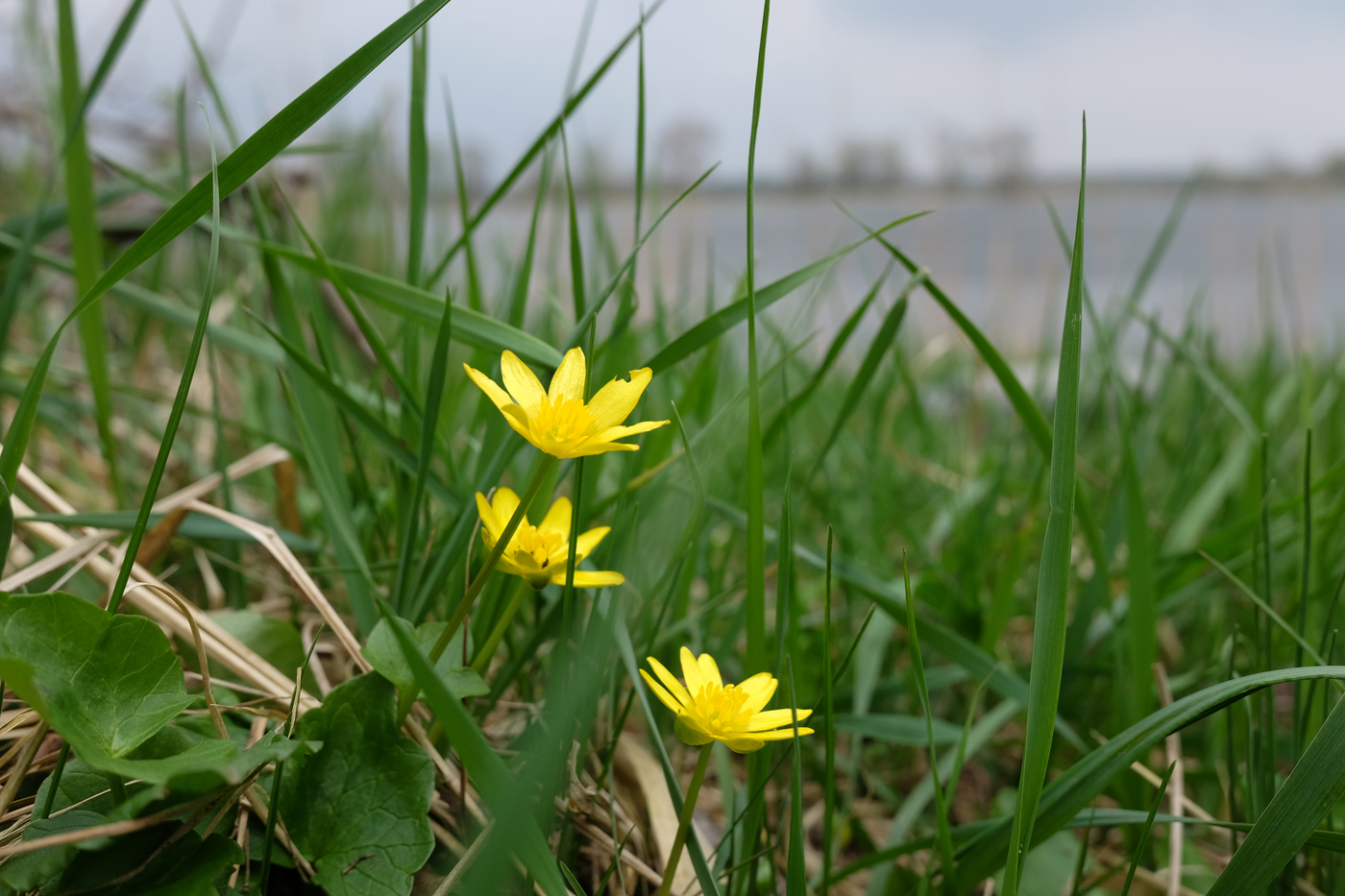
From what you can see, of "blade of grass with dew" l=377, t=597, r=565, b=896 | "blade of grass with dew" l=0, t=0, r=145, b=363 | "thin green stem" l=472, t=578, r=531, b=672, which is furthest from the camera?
"blade of grass with dew" l=0, t=0, r=145, b=363

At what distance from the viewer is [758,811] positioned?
42 cm

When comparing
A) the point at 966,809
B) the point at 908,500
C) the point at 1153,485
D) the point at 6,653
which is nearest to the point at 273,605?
the point at 6,653

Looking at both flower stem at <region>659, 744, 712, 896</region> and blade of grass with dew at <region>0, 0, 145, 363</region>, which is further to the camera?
blade of grass with dew at <region>0, 0, 145, 363</region>

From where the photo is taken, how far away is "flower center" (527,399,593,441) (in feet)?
1.03

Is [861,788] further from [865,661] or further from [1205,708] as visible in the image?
[1205,708]

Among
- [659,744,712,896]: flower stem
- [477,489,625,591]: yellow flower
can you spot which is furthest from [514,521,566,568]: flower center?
[659,744,712,896]: flower stem

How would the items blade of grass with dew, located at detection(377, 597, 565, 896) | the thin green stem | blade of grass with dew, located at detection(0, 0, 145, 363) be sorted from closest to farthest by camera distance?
blade of grass with dew, located at detection(377, 597, 565, 896) → the thin green stem → blade of grass with dew, located at detection(0, 0, 145, 363)

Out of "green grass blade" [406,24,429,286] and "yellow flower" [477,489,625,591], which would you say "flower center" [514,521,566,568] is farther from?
"green grass blade" [406,24,429,286]

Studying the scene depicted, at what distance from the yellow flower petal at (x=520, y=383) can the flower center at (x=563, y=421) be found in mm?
18

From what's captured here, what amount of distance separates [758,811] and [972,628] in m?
0.41

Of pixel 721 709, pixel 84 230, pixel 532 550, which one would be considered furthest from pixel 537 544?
pixel 84 230

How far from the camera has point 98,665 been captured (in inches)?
12.7

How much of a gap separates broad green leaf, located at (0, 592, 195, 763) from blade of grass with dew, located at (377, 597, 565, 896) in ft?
0.38

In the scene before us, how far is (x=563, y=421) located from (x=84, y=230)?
0.46 metres
